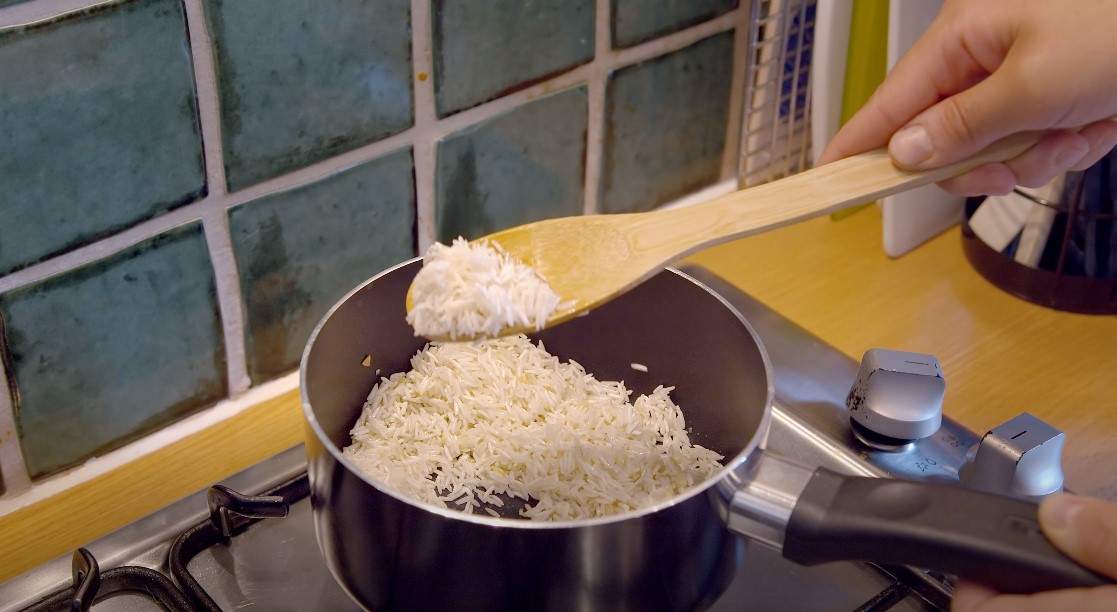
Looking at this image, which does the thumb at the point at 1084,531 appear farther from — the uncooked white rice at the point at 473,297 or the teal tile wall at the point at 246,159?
the teal tile wall at the point at 246,159

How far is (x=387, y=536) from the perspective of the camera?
1.77ft

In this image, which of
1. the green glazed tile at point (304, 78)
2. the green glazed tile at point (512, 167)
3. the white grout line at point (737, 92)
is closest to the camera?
the green glazed tile at point (304, 78)

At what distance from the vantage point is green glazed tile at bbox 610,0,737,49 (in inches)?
35.6

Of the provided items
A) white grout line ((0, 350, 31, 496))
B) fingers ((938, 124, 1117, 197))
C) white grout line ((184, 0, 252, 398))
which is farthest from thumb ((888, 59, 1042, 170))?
white grout line ((0, 350, 31, 496))

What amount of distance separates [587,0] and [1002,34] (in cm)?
33

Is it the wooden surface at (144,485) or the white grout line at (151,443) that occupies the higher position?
the white grout line at (151,443)

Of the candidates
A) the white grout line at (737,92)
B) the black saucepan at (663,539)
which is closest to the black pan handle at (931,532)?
the black saucepan at (663,539)

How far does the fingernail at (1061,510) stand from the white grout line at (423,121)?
21.3 inches

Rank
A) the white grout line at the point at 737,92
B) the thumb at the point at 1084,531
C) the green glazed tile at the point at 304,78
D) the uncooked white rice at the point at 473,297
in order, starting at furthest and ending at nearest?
the white grout line at the point at 737,92 → the green glazed tile at the point at 304,78 → the uncooked white rice at the point at 473,297 → the thumb at the point at 1084,531

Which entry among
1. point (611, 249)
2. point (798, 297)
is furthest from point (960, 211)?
point (611, 249)

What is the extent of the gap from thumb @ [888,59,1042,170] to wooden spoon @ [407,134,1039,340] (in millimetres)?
12

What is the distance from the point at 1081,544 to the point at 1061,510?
0.02 meters

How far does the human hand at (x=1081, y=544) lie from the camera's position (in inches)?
18.6

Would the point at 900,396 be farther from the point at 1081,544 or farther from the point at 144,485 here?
the point at 144,485
